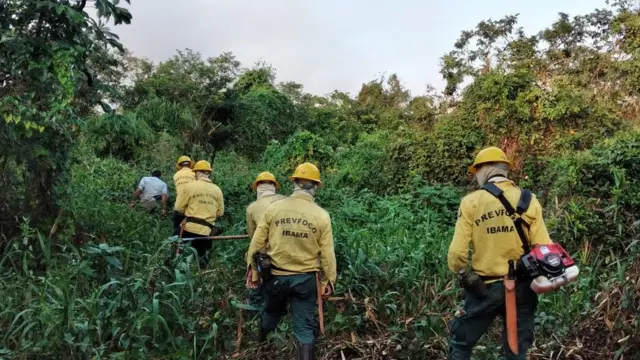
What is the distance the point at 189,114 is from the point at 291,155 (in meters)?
6.06

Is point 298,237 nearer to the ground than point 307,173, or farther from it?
nearer to the ground

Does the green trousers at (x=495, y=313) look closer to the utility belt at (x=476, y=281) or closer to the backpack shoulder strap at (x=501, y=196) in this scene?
the utility belt at (x=476, y=281)

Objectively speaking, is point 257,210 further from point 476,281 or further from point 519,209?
point 519,209

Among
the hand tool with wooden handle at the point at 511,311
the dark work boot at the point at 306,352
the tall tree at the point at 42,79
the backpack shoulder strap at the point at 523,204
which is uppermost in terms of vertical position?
the tall tree at the point at 42,79

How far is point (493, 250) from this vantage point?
363 cm

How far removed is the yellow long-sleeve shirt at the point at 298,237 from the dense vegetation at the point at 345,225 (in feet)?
2.42

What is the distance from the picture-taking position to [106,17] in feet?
18.6

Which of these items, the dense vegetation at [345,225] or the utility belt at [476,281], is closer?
the utility belt at [476,281]

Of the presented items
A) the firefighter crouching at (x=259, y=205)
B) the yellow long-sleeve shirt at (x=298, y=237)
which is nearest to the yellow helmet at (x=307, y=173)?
the yellow long-sleeve shirt at (x=298, y=237)

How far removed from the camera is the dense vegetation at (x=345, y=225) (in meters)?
4.38

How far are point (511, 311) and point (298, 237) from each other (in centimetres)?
168

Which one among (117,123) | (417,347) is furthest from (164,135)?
(417,347)

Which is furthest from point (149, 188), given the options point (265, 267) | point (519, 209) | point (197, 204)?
point (519, 209)

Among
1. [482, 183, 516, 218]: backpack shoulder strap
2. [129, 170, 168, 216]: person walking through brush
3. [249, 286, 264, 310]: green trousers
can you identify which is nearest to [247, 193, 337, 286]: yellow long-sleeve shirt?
[249, 286, 264, 310]: green trousers
